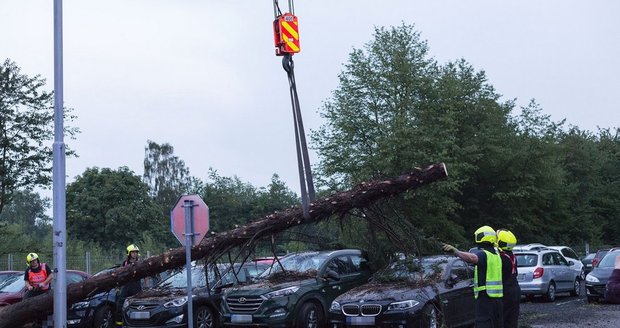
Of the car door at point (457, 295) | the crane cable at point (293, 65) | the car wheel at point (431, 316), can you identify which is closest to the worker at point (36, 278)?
the crane cable at point (293, 65)

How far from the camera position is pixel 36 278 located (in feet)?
47.1

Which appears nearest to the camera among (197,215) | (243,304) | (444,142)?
(197,215)

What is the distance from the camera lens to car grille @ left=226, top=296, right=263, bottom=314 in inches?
530

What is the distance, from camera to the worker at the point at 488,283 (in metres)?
9.15

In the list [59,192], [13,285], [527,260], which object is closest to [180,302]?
[59,192]

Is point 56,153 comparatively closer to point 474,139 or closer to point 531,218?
point 474,139

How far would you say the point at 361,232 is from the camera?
14695 mm

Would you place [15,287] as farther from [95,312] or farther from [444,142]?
[444,142]

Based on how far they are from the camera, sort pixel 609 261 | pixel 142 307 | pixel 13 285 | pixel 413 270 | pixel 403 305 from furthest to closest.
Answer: pixel 609 261 → pixel 13 285 → pixel 142 307 → pixel 413 270 → pixel 403 305

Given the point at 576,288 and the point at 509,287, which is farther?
the point at 576,288

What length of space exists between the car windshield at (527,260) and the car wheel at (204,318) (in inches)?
391

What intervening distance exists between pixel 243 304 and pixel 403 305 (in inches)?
121

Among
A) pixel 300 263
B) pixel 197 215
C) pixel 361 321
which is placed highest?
pixel 197 215

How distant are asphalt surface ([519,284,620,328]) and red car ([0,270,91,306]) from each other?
32.4 ft
